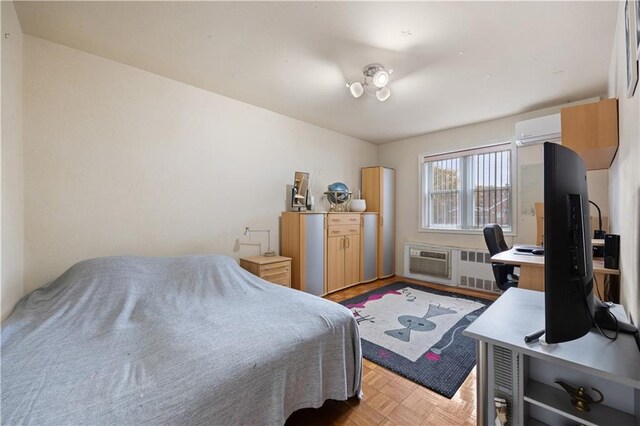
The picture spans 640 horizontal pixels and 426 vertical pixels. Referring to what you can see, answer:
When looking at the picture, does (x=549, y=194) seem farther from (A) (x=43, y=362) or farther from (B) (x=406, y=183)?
(B) (x=406, y=183)

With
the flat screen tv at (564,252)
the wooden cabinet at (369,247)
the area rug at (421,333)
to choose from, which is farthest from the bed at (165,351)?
the wooden cabinet at (369,247)

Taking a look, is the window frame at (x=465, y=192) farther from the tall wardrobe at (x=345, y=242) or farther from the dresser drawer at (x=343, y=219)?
the dresser drawer at (x=343, y=219)

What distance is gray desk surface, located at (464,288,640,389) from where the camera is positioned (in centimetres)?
81

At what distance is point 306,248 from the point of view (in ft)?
11.7

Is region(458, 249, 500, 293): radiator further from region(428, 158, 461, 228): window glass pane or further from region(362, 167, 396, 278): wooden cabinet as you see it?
region(362, 167, 396, 278): wooden cabinet

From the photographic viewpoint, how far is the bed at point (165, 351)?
0.96 m

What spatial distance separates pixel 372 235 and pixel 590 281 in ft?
11.8

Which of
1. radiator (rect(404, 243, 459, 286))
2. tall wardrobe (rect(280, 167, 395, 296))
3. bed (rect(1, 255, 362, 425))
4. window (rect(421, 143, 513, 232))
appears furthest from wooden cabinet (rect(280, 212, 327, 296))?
window (rect(421, 143, 513, 232))

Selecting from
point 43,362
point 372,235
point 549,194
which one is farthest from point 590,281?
point 372,235

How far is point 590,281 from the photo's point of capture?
1034mm

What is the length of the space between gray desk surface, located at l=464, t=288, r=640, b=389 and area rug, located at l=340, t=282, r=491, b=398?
91cm

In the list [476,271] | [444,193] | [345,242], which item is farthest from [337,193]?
[476,271]

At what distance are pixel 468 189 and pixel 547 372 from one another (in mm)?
3727

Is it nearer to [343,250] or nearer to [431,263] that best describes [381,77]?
[343,250]
